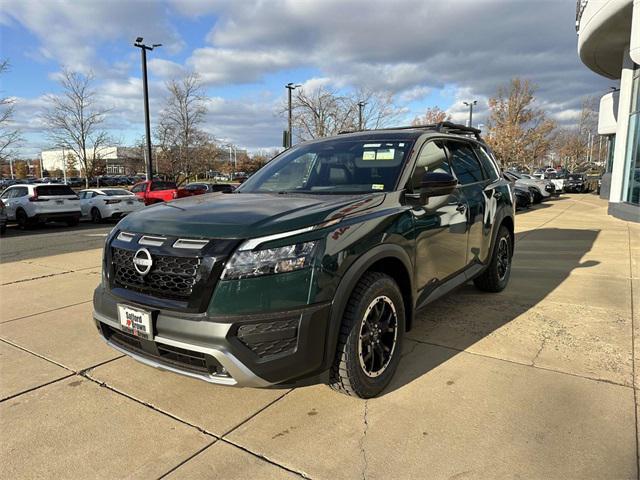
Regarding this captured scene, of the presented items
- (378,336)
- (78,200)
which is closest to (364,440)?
(378,336)

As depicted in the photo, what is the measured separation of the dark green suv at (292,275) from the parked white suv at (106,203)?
14.7m

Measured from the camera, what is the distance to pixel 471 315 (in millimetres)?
4668

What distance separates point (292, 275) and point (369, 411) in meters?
1.11

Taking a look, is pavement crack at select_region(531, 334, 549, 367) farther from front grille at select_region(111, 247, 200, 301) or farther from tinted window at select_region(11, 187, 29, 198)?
tinted window at select_region(11, 187, 29, 198)

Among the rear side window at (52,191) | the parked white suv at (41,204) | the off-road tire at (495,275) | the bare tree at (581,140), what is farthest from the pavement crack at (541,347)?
the bare tree at (581,140)

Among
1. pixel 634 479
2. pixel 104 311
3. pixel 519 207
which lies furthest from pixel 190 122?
pixel 634 479

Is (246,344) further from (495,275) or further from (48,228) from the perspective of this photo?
(48,228)

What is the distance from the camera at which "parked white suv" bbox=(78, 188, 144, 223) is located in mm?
16578

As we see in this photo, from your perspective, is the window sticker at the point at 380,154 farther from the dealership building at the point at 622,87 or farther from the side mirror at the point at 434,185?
the dealership building at the point at 622,87

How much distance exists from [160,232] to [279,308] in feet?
2.88

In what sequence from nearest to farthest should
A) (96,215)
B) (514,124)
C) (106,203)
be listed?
(106,203), (96,215), (514,124)

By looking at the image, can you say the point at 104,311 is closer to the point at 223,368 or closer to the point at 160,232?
the point at 160,232

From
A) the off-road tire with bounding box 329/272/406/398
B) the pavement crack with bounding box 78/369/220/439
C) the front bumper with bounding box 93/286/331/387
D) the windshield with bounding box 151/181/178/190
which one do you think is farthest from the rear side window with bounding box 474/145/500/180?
the windshield with bounding box 151/181/178/190

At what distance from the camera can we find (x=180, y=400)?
9.98 ft
